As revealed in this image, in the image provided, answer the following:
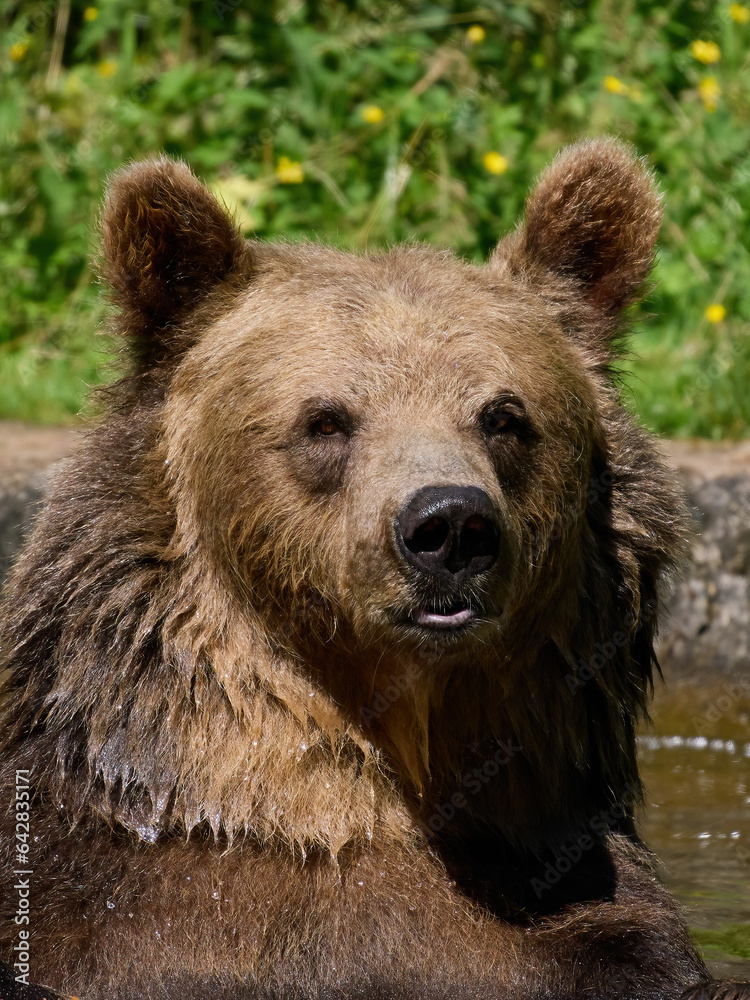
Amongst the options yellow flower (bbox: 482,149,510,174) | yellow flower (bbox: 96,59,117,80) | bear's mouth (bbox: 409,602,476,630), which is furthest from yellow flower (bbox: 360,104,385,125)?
bear's mouth (bbox: 409,602,476,630)

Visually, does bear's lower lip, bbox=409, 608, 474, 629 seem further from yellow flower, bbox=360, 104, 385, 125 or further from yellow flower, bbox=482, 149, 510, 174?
yellow flower, bbox=360, 104, 385, 125

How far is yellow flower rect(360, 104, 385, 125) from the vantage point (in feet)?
32.2

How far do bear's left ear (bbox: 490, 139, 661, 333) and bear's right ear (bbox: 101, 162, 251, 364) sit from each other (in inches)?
37.9

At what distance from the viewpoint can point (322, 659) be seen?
4.08m

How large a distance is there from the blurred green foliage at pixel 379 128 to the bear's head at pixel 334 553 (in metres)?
4.71

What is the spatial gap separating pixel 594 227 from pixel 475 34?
6119mm

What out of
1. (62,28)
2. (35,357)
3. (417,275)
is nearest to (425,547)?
(417,275)

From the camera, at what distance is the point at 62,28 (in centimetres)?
1108

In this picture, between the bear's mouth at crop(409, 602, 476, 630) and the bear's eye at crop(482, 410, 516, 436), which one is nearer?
the bear's mouth at crop(409, 602, 476, 630)

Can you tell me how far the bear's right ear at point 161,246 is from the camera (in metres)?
4.18

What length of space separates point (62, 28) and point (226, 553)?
822cm

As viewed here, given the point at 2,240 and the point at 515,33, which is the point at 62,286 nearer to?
the point at 2,240

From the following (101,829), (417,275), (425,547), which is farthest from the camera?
(417,275)

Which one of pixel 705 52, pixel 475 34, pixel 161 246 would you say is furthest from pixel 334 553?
pixel 705 52
